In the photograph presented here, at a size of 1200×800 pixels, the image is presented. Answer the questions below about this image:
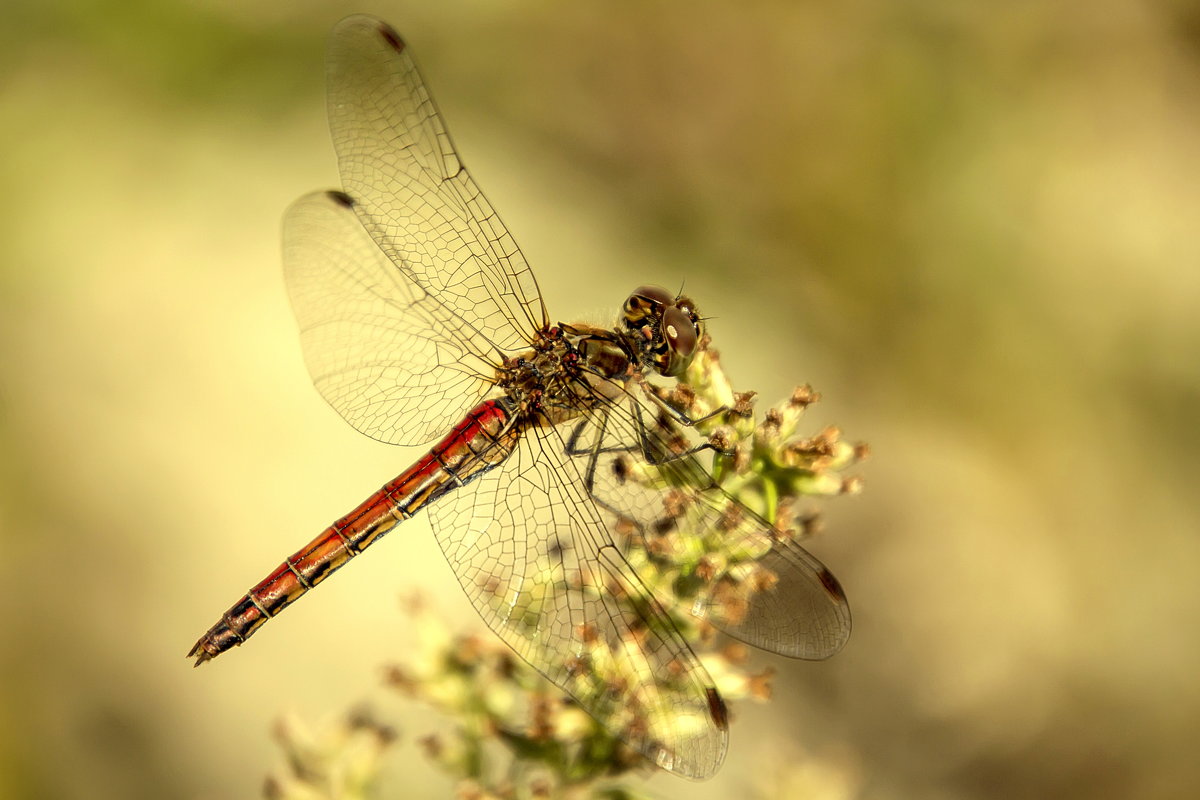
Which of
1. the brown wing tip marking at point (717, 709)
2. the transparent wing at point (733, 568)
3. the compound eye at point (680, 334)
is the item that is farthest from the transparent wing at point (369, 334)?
the brown wing tip marking at point (717, 709)

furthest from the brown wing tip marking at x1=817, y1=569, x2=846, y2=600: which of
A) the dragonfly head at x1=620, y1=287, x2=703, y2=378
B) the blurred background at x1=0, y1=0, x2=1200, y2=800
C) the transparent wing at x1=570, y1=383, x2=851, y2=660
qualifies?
the blurred background at x1=0, y1=0, x2=1200, y2=800

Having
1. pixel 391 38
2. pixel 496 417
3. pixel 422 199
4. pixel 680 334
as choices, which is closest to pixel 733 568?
pixel 680 334

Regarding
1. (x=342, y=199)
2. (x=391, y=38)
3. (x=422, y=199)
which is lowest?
(x=342, y=199)

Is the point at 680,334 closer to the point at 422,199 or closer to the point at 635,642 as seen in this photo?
the point at 635,642

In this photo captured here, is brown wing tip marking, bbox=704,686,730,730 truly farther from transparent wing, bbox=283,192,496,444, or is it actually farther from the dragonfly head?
transparent wing, bbox=283,192,496,444

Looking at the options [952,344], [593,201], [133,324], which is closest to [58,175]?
[133,324]

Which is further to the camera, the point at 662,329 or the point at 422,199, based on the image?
the point at 422,199

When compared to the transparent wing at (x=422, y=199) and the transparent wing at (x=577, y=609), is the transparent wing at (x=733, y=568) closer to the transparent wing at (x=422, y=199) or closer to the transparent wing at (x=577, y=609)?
the transparent wing at (x=577, y=609)

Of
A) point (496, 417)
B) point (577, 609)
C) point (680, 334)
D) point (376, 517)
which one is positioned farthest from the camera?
point (376, 517)
